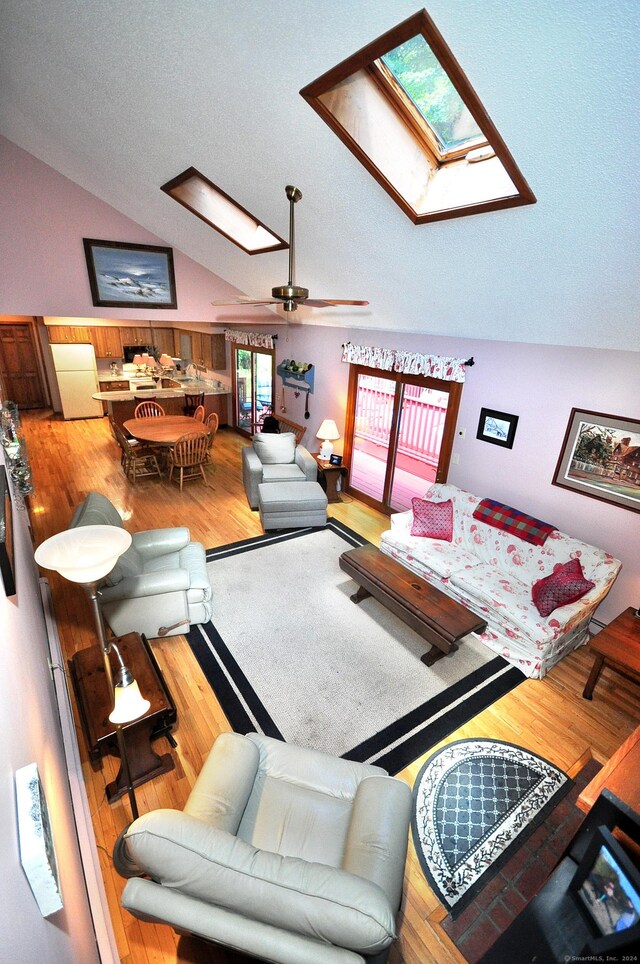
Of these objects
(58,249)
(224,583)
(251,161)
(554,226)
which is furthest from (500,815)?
(58,249)

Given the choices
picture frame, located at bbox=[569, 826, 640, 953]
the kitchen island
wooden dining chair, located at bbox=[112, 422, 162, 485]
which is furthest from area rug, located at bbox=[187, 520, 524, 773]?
the kitchen island

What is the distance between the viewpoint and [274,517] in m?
5.22

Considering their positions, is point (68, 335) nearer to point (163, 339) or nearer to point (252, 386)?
point (163, 339)

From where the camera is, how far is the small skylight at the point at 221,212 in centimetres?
363

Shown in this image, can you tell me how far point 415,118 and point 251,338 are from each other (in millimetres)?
5823

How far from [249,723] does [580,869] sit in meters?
2.09

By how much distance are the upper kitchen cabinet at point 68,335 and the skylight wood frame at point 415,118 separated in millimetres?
8451

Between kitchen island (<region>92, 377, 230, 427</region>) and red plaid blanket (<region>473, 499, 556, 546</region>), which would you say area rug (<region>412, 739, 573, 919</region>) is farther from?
kitchen island (<region>92, 377, 230, 427</region>)

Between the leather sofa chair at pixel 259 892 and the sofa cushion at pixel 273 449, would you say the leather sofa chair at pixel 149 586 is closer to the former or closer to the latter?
the leather sofa chair at pixel 259 892

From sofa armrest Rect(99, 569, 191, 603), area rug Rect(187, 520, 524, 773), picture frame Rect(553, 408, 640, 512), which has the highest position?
picture frame Rect(553, 408, 640, 512)

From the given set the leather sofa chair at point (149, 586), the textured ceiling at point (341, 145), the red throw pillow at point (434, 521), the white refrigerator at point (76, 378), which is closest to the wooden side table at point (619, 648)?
the red throw pillow at point (434, 521)

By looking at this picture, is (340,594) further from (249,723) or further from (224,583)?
(249,723)

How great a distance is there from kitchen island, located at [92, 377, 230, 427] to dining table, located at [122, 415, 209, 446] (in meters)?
0.91

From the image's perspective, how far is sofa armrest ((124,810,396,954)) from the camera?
53.0 inches
